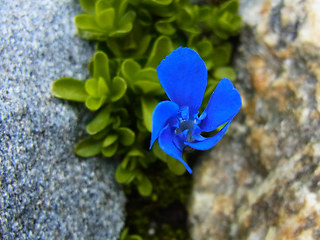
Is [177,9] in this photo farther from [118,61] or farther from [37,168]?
[37,168]

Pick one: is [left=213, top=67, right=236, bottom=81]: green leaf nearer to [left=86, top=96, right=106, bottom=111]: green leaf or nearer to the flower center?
[left=86, top=96, right=106, bottom=111]: green leaf

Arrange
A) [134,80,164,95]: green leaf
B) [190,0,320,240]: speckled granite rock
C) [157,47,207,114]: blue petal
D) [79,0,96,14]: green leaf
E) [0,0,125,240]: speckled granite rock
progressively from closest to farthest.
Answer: [157,47,207,114]: blue petal
[0,0,125,240]: speckled granite rock
[190,0,320,240]: speckled granite rock
[134,80,164,95]: green leaf
[79,0,96,14]: green leaf

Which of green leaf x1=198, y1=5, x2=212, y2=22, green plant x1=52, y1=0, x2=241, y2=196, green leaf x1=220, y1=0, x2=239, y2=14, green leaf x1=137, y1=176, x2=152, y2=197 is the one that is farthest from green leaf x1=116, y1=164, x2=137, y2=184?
green leaf x1=220, y1=0, x2=239, y2=14

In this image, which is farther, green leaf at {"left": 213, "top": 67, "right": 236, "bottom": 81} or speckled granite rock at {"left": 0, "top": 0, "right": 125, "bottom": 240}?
green leaf at {"left": 213, "top": 67, "right": 236, "bottom": 81}

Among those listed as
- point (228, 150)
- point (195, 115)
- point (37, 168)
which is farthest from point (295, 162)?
point (37, 168)

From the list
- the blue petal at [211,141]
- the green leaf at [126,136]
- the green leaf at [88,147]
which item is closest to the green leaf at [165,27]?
the green leaf at [126,136]

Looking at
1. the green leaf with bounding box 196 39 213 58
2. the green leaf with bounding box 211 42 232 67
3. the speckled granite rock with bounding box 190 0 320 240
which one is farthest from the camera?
the green leaf with bounding box 211 42 232 67
